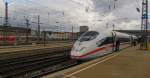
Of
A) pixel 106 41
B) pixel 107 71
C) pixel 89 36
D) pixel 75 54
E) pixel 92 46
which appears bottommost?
pixel 107 71

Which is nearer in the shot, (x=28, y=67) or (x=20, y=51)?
(x=28, y=67)

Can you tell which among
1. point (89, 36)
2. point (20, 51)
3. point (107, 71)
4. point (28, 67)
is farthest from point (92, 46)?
point (20, 51)

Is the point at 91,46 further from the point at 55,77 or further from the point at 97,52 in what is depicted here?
Answer: the point at 55,77

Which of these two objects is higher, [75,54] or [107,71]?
[75,54]

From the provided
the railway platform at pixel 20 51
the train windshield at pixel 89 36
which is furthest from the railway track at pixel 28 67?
the railway platform at pixel 20 51

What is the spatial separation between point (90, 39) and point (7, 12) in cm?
3243

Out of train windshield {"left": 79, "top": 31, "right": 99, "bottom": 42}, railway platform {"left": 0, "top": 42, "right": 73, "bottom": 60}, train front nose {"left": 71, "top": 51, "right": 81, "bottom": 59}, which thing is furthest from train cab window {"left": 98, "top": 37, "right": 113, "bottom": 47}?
railway platform {"left": 0, "top": 42, "right": 73, "bottom": 60}

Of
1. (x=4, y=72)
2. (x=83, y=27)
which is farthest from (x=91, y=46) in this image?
(x=83, y=27)

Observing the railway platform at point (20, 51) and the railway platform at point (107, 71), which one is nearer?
the railway platform at point (107, 71)

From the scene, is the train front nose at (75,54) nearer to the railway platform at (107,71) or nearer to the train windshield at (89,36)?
the train windshield at (89,36)

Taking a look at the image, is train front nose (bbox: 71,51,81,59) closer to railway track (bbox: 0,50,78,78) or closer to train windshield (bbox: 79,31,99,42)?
railway track (bbox: 0,50,78,78)

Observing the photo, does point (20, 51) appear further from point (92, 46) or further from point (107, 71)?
point (107, 71)

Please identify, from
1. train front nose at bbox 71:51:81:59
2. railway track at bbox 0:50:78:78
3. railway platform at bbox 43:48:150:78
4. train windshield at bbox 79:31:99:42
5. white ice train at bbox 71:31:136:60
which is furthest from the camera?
train windshield at bbox 79:31:99:42

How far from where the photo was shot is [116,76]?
10.2m
